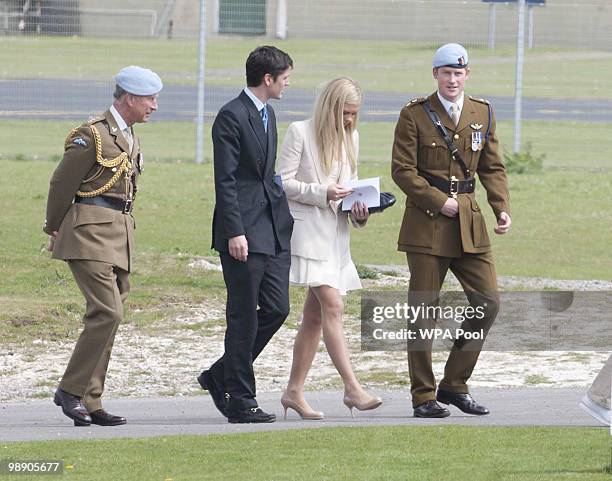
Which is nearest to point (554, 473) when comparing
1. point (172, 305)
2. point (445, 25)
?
point (172, 305)

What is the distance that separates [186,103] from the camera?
1045 inches

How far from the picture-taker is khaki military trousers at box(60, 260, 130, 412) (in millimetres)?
7621

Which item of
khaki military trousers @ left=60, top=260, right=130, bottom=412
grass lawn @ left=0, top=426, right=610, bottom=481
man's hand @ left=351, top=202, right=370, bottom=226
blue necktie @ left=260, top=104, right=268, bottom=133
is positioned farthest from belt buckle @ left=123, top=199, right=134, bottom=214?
grass lawn @ left=0, top=426, right=610, bottom=481

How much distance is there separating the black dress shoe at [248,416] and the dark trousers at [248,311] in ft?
0.09

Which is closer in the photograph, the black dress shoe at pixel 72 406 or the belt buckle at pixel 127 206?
the black dress shoe at pixel 72 406

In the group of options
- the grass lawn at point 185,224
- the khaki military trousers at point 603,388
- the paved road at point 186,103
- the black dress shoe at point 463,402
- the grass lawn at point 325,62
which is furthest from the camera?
the paved road at point 186,103

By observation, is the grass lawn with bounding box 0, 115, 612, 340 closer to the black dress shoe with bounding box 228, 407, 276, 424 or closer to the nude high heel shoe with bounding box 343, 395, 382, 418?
the black dress shoe with bounding box 228, 407, 276, 424

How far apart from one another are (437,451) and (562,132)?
61.3 ft

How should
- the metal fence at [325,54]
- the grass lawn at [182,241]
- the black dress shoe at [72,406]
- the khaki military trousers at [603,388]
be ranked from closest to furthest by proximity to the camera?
the khaki military trousers at [603,388]
the black dress shoe at [72,406]
the grass lawn at [182,241]
the metal fence at [325,54]

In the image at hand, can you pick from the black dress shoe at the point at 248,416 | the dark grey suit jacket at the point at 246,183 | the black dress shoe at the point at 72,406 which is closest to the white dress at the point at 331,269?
the dark grey suit jacket at the point at 246,183

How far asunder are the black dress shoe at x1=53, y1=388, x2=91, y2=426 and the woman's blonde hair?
5.63 feet

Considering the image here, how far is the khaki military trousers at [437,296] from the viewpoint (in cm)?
796

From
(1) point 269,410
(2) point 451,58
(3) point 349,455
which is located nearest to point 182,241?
(1) point 269,410

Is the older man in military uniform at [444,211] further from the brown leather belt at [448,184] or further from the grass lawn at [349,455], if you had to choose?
the grass lawn at [349,455]
